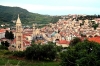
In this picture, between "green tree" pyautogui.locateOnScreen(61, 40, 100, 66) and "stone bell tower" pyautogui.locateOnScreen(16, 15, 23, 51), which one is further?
"stone bell tower" pyautogui.locateOnScreen(16, 15, 23, 51)

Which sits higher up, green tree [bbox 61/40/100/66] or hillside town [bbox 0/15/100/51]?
green tree [bbox 61/40/100/66]

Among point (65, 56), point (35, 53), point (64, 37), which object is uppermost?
point (65, 56)

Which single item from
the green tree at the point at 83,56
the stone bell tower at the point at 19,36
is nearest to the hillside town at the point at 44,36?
the stone bell tower at the point at 19,36

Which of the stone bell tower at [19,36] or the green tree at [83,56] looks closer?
the green tree at [83,56]

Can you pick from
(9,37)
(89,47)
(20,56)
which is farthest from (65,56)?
(9,37)

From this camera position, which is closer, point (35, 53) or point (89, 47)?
point (89, 47)

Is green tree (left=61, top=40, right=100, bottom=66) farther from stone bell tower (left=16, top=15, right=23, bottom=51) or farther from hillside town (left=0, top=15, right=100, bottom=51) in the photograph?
hillside town (left=0, top=15, right=100, bottom=51)

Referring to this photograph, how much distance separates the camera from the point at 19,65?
3048cm

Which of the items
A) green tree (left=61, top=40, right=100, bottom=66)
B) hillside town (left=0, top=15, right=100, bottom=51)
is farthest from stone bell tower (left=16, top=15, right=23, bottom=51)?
green tree (left=61, top=40, right=100, bottom=66)

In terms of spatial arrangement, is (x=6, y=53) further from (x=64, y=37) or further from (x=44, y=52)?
(x=64, y=37)

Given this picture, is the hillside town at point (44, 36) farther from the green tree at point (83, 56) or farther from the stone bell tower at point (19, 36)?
the green tree at point (83, 56)

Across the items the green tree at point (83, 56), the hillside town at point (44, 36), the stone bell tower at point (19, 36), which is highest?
the green tree at point (83, 56)

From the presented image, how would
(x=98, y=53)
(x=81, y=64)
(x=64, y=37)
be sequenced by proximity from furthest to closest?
(x=64, y=37) < (x=98, y=53) < (x=81, y=64)

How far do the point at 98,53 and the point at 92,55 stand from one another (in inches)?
42.4
